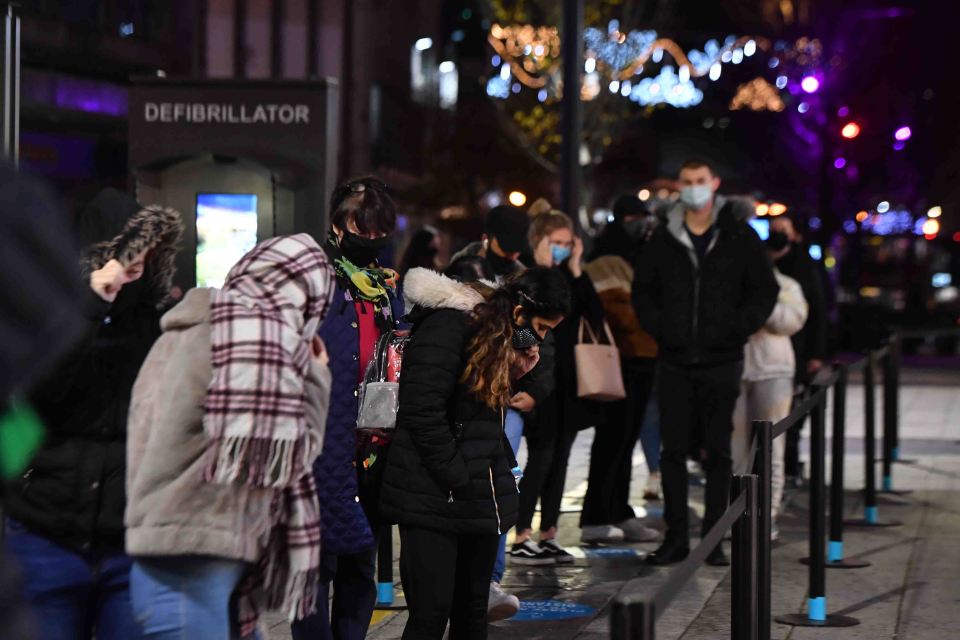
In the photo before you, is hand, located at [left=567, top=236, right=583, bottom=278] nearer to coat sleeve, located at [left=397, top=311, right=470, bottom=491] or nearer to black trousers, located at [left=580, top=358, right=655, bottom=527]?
black trousers, located at [left=580, top=358, right=655, bottom=527]

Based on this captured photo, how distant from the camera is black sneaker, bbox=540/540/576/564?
9352 mm

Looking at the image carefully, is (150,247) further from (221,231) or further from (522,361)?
(221,231)

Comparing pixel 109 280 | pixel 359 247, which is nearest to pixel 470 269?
pixel 359 247

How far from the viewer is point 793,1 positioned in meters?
42.8

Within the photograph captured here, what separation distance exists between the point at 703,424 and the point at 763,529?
3732 mm

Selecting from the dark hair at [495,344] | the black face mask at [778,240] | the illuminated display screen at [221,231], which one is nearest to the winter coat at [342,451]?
the dark hair at [495,344]

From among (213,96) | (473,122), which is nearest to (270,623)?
(213,96)

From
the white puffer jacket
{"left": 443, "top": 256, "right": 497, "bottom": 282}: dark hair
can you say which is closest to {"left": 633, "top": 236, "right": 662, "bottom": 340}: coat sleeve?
the white puffer jacket

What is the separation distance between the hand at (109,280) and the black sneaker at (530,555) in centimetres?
490

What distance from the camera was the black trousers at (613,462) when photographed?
10.0 meters

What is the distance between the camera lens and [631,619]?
301 centimetres

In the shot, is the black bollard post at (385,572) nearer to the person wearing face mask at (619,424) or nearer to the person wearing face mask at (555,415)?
the person wearing face mask at (555,415)

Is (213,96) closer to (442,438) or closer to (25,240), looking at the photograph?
(442,438)

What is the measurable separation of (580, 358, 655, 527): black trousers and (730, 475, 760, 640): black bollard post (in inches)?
200
